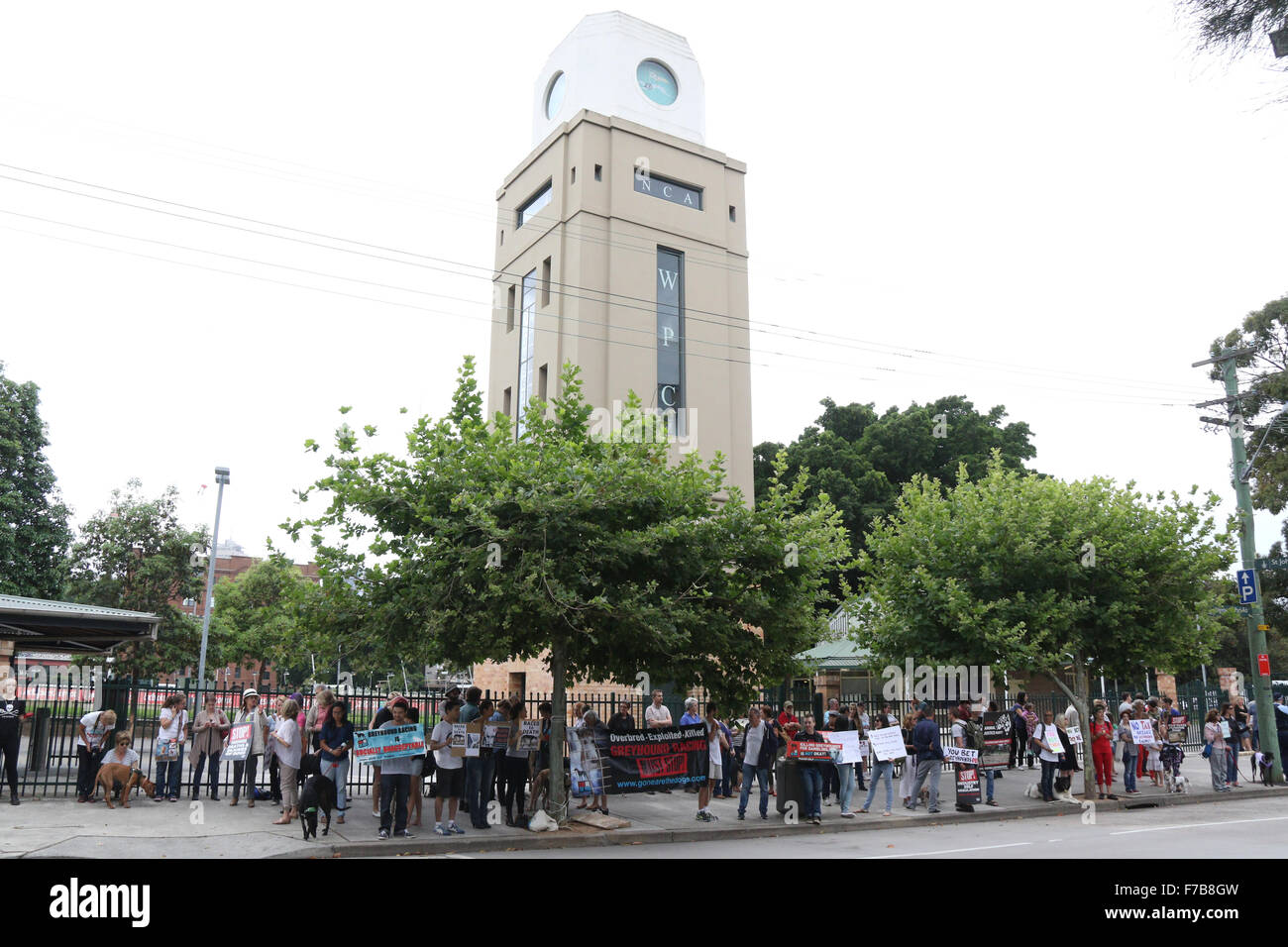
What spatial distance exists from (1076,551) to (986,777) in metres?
5.23

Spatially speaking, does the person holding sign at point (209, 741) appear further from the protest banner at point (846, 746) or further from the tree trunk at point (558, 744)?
the protest banner at point (846, 746)

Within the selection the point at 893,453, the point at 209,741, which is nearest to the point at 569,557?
the point at 209,741

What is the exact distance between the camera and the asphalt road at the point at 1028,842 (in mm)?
11946

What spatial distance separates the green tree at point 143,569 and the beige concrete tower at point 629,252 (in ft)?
44.3

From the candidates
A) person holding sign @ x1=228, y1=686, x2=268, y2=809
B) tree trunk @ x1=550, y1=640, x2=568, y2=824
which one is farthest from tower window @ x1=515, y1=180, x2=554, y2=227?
tree trunk @ x1=550, y1=640, x2=568, y2=824

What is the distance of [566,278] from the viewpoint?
3509cm

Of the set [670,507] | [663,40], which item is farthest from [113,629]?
[663,40]

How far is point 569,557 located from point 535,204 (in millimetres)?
28279

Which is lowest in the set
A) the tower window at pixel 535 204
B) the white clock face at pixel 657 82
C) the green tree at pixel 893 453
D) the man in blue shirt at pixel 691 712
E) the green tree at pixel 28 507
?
the man in blue shirt at pixel 691 712

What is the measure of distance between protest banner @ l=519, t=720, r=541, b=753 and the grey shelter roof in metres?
7.20

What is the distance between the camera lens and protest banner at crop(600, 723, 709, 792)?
1495 cm

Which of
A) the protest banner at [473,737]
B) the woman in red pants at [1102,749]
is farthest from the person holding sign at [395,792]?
the woman in red pants at [1102,749]

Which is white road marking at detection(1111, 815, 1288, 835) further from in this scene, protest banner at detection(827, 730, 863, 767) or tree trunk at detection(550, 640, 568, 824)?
tree trunk at detection(550, 640, 568, 824)

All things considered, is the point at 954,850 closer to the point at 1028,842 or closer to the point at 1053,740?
the point at 1028,842
